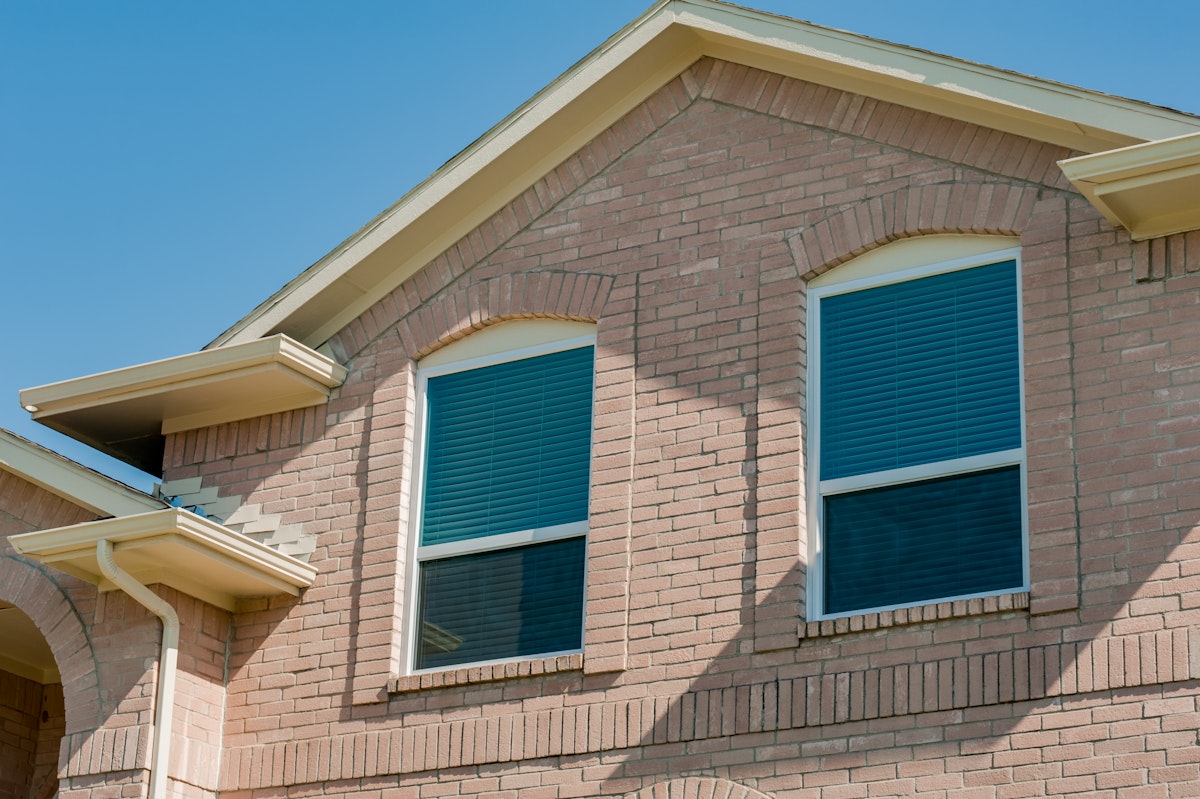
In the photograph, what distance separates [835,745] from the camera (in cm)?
1023

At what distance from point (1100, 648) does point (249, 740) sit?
5440 mm

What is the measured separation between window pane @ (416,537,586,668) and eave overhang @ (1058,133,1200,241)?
3.73 meters

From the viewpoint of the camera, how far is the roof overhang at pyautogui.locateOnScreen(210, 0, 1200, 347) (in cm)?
1100

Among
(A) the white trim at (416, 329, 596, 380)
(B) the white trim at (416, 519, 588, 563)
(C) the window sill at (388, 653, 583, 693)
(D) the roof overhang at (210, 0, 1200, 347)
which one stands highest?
(D) the roof overhang at (210, 0, 1200, 347)

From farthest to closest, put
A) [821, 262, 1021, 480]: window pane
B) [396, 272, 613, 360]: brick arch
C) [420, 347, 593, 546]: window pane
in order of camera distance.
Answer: [396, 272, 613, 360]: brick arch < [420, 347, 593, 546]: window pane < [821, 262, 1021, 480]: window pane

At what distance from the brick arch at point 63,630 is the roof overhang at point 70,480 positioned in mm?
576

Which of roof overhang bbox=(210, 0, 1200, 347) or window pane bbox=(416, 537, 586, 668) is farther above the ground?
roof overhang bbox=(210, 0, 1200, 347)

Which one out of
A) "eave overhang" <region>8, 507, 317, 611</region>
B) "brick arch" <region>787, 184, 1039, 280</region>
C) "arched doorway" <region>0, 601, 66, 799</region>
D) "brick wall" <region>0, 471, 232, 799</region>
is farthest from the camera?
"arched doorway" <region>0, 601, 66, 799</region>

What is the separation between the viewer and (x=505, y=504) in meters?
12.1

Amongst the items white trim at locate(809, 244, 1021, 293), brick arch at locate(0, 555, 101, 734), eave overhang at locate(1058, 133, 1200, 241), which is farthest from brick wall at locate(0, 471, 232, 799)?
eave overhang at locate(1058, 133, 1200, 241)

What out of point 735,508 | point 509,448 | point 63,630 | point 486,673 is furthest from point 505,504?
point 63,630

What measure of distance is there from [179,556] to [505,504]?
80.6 inches

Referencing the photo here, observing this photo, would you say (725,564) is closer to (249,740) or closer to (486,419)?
(486,419)

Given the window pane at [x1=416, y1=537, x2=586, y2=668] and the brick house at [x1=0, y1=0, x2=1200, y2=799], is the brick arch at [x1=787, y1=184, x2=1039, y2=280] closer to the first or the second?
the brick house at [x1=0, y1=0, x2=1200, y2=799]
